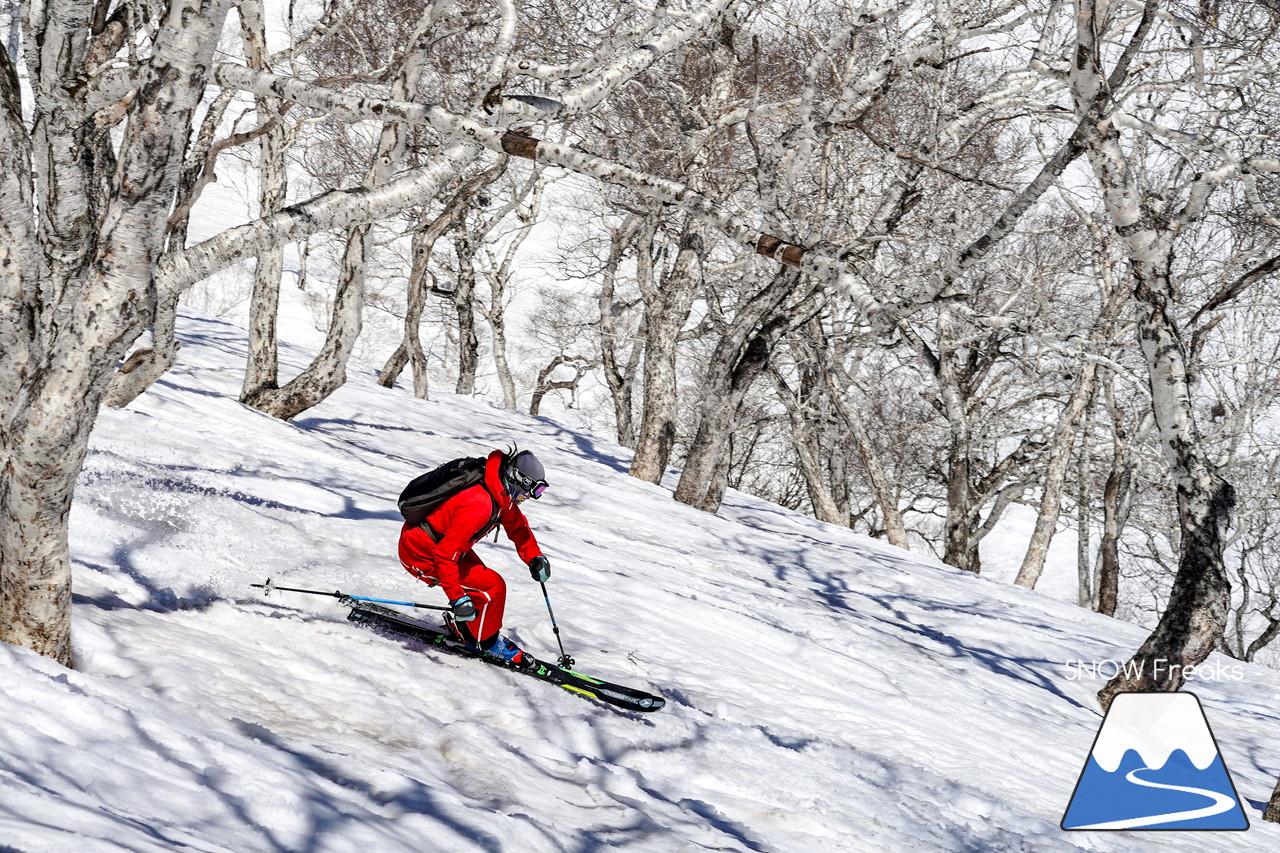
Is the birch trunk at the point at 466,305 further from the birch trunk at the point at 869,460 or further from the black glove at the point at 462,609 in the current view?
the black glove at the point at 462,609

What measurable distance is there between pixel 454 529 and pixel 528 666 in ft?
2.73

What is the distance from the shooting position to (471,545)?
199 inches

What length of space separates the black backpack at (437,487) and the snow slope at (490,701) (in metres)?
0.73

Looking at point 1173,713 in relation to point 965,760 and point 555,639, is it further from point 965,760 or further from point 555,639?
point 555,639

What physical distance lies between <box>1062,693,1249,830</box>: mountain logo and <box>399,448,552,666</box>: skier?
9.59ft

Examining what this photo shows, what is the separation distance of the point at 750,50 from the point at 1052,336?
935 centimetres

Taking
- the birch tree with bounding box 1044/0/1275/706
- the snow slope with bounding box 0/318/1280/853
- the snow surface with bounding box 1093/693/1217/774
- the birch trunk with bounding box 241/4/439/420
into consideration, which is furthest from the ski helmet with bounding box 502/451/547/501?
the birch tree with bounding box 1044/0/1275/706

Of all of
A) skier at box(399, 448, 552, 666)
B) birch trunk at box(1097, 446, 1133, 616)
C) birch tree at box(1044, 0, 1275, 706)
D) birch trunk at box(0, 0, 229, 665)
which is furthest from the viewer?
birch trunk at box(1097, 446, 1133, 616)

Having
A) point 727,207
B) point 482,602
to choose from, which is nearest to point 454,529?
point 482,602

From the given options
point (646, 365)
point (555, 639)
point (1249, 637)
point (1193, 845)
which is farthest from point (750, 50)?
point (1249, 637)

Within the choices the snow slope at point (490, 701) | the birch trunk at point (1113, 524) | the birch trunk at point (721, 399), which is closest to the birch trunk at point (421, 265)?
the birch trunk at point (721, 399)

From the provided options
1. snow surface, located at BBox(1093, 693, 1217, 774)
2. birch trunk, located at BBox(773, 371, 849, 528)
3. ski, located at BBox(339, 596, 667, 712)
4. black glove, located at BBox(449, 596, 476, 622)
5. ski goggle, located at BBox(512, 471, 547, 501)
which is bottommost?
ski, located at BBox(339, 596, 667, 712)

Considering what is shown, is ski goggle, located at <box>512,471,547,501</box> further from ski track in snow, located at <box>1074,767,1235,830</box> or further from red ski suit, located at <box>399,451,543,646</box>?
ski track in snow, located at <box>1074,767,1235,830</box>

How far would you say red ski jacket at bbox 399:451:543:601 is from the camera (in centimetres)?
503
